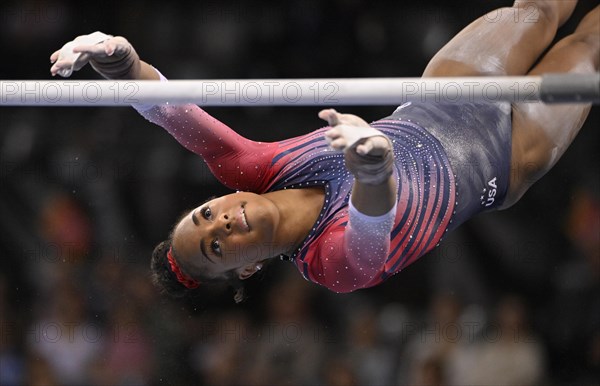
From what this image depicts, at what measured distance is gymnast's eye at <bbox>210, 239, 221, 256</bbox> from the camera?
2124 mm

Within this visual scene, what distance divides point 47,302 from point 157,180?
0.67m

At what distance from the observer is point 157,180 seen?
11.9 ft

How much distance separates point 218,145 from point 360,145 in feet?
1.79

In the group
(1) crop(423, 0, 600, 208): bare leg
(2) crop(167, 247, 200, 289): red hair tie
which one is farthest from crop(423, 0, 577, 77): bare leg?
(2) crop(167, 247, 200, 289): red hair tie

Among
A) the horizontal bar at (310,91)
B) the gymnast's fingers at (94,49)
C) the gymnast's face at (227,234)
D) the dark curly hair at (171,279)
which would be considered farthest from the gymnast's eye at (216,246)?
the gymnast's fingers at (94,49)

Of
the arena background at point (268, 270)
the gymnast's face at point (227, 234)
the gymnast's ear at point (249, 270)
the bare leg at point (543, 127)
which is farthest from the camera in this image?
the arena background at point (268, 270)

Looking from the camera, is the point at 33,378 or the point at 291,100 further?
the point at 33,378

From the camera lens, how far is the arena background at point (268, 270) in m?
3.52

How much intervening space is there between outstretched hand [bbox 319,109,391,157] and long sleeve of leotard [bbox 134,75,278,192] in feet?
1.52

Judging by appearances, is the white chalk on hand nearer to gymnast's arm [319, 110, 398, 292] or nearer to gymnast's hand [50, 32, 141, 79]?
gymnast's hand [50, 32, 141, 79]

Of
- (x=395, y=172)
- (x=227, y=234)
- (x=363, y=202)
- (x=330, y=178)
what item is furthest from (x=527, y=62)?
(x=227, y=234)

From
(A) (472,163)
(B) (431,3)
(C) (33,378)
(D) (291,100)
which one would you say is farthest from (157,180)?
(D) (291,100)

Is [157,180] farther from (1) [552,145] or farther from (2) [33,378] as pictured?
(1) [552,145]

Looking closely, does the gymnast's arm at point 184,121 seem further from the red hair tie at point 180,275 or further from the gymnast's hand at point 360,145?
the gymnast's hand at point 360,145
